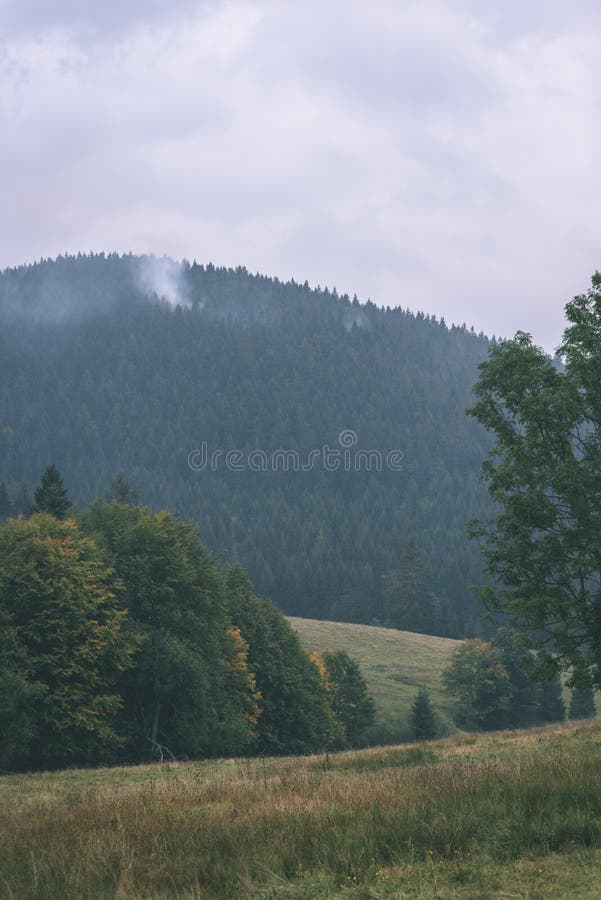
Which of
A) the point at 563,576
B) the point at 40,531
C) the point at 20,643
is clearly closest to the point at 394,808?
the point at 563,576

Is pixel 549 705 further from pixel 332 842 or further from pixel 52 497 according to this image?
pixel 332 842

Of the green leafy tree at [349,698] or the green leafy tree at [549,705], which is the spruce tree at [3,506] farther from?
the green leafy tree at [549,705]

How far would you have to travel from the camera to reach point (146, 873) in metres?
10.3

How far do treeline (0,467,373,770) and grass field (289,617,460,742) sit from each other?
19311 millimetres

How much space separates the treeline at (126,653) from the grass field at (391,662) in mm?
19311

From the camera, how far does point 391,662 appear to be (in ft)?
350

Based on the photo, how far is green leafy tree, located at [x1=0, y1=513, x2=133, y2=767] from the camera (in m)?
40.2

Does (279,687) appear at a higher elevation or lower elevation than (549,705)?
higher

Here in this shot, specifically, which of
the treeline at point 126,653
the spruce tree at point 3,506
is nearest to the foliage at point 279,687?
the treeline at point 126,653

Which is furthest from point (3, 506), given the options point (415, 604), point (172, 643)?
point (172, 643)

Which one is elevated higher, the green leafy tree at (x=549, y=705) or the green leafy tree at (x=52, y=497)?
the green leafy tree at (x=52, y=497)

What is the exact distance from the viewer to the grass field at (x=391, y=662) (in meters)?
85.1

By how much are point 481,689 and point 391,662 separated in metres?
19.7

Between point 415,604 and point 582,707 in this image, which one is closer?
point 582,707
